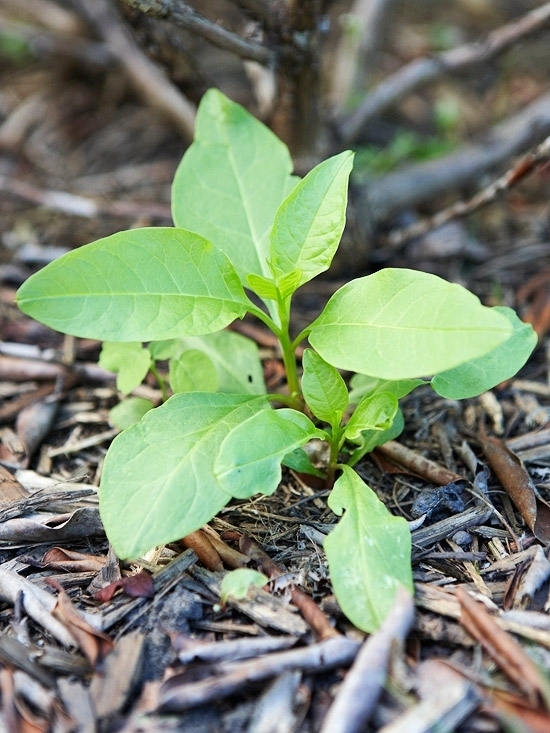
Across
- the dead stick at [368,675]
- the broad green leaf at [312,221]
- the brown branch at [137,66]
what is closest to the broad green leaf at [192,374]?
the broad green leaf at [312,221]

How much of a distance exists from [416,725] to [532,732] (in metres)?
0.22

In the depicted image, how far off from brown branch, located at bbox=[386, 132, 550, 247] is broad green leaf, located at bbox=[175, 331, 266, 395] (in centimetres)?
103

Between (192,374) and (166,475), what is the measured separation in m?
0.42

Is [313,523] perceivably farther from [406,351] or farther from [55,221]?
[55,221]

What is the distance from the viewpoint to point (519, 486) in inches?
71.7

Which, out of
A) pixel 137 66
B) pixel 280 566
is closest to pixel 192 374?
pixel 280 566

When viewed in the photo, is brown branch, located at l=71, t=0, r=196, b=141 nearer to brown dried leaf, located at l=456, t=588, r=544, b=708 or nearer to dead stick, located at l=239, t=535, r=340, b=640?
dead stick, located at l=239, t=535, r=340, b=640

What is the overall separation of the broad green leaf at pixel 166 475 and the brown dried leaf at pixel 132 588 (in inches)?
7.4

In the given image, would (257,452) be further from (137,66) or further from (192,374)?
(137,66)

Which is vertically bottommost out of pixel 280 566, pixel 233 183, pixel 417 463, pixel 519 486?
pixel 519 486

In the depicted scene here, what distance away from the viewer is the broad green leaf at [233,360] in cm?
204

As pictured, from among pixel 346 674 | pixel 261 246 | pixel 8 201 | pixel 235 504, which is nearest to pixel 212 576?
pixel 235 504

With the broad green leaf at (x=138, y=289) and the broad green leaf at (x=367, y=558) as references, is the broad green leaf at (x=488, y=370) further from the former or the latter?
the broad green leaf at (x=138, y=289)

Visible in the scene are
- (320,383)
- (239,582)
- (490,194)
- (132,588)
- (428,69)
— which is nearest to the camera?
(239,582)
